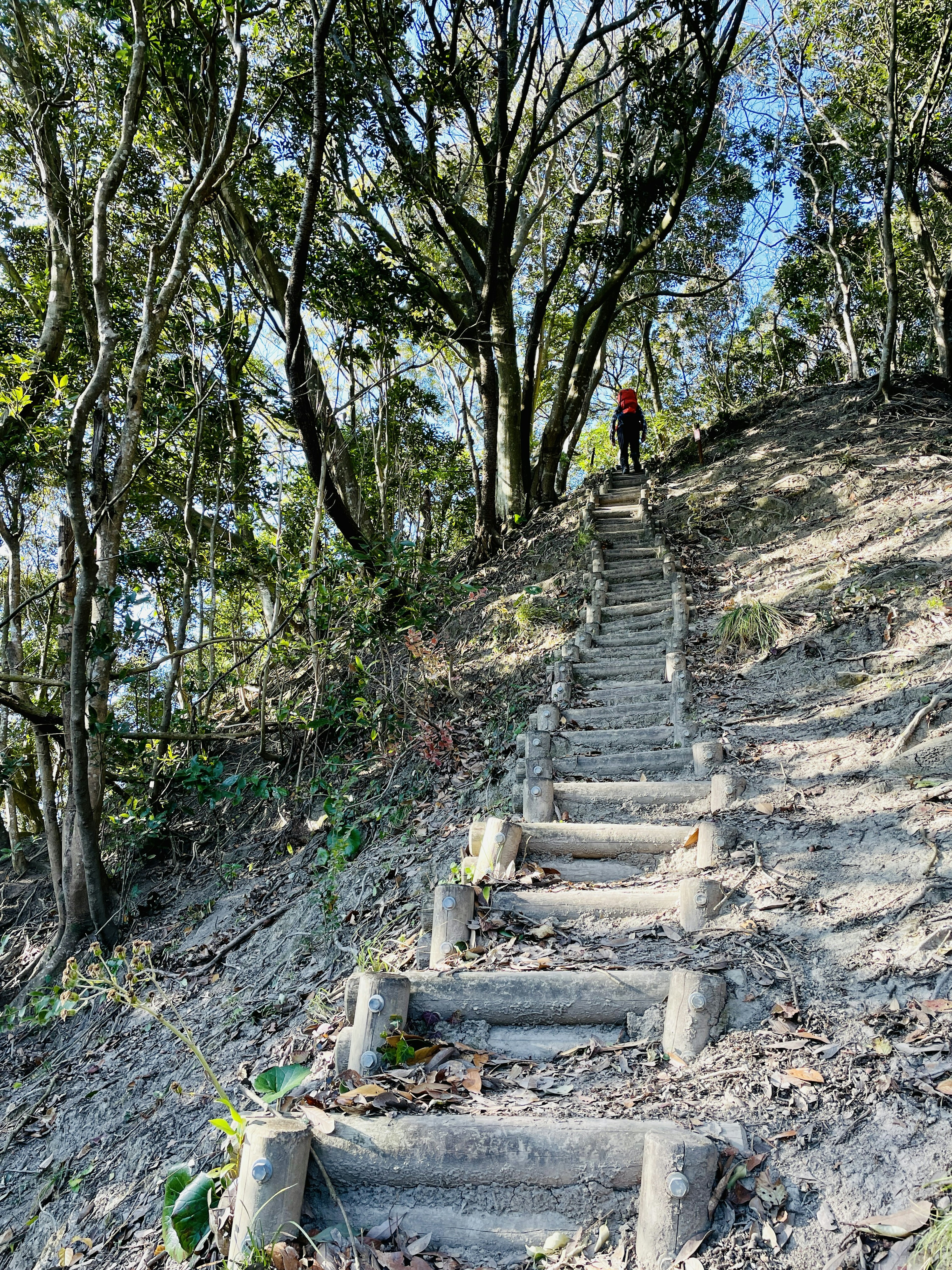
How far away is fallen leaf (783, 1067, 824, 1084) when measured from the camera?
262 centimetres

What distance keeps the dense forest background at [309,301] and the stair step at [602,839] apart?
2.45 meters

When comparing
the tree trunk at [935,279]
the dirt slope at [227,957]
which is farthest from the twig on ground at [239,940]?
the tree trunk at [935,279]

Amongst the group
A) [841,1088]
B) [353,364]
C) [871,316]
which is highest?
[871,316]

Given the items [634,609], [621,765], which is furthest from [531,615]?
[621,765]

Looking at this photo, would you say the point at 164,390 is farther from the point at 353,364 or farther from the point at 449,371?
the point at 449,371

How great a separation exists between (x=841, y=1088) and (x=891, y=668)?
12.3ft

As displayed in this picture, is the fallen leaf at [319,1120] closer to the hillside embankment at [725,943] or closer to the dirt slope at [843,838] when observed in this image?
the hillside embankment at [725,943]

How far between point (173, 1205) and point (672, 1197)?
1.59 metres

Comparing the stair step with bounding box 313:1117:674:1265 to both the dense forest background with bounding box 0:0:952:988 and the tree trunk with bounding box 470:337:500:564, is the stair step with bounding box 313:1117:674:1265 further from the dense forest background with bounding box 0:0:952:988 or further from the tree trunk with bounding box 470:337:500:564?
the tree trunk with bounding box 470:337:500:564

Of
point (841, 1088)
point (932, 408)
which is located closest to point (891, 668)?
point (841, 1088)

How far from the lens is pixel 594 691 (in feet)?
23.2

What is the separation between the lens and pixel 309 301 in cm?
1017

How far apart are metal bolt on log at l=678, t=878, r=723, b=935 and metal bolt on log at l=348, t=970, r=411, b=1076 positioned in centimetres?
131

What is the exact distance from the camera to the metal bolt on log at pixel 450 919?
12.2ft
